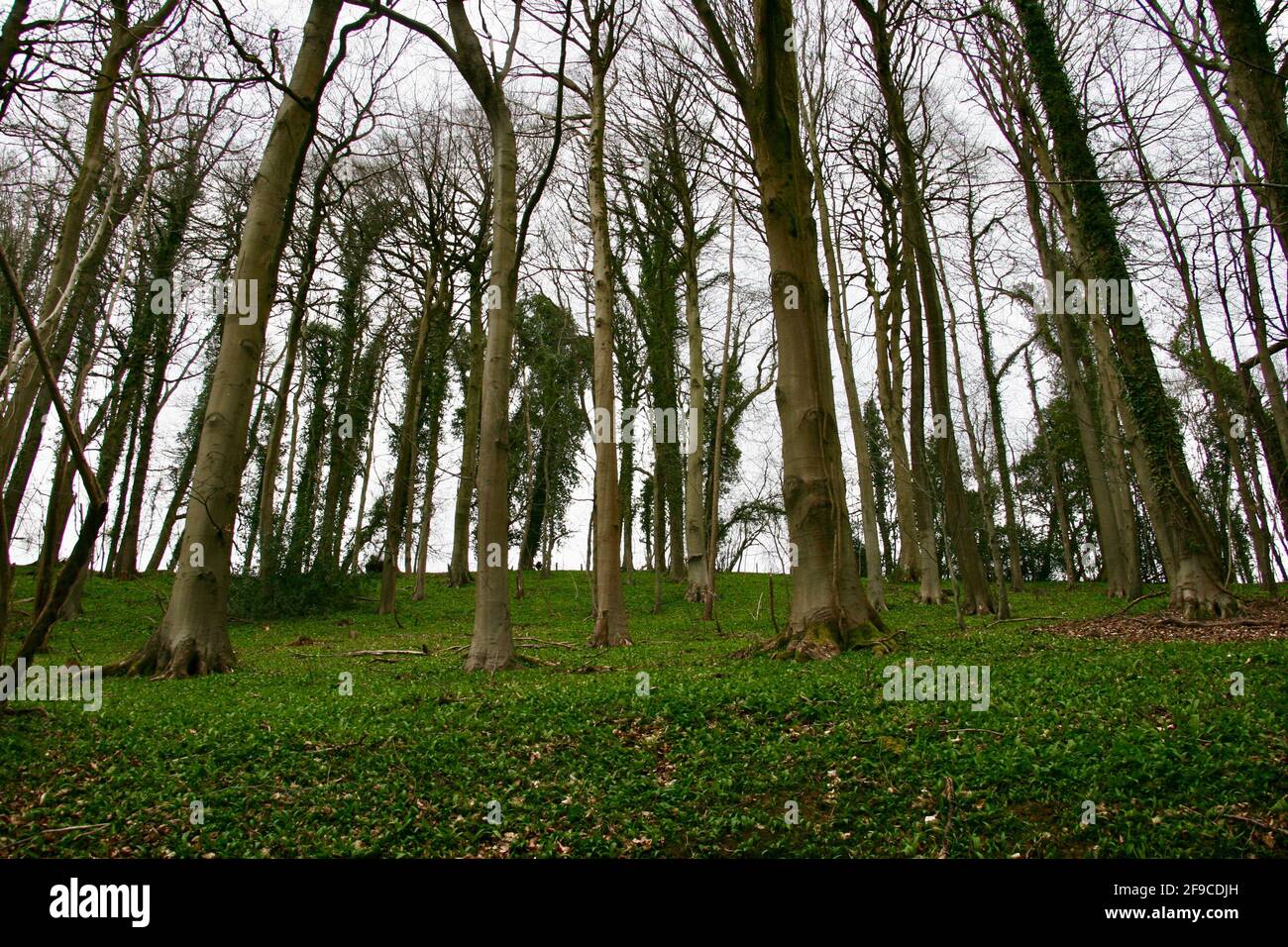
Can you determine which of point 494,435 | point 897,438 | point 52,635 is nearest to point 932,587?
point 897,438

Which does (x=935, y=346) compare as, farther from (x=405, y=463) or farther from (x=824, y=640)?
(x=405, y=463)

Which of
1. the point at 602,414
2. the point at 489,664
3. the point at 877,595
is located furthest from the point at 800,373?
the point at 877,595

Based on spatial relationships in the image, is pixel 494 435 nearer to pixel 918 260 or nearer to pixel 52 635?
pixel 918 260

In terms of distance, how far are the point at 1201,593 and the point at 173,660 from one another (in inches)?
487

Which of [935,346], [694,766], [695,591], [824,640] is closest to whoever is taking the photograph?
[694,766]

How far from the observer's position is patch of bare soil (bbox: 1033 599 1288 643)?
734 centimetres

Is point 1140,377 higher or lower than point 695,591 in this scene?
higher

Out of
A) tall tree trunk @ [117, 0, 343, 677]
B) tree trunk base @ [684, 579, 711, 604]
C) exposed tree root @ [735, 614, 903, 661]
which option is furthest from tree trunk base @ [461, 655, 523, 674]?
tree trunk base @ [684, 579, 711, 604]

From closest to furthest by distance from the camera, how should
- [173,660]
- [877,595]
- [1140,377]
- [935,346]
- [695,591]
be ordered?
[173,660], [1140,377], [935,346], [877,595], [695,591]

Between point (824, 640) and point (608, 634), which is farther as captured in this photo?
point (608, 634)

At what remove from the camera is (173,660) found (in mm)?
7547

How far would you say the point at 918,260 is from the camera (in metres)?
13.3
